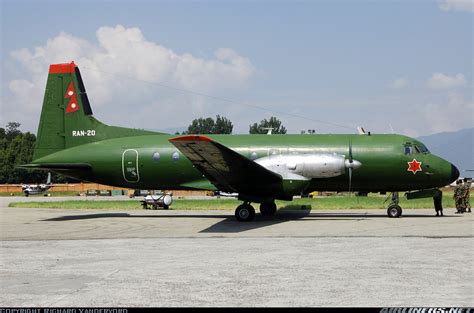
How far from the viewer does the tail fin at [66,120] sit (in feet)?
96.1

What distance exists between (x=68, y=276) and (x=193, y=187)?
15.8 meters

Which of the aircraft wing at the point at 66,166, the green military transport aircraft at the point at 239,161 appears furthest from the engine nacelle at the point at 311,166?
the aircraft wing at the point at 66,166

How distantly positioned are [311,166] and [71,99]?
511 inches

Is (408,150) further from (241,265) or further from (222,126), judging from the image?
(222,126)

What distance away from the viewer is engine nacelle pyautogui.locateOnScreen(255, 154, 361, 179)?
25219 millimetres

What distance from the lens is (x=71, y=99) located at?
29609mm

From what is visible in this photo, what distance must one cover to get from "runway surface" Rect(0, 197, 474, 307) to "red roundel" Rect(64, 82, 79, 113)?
337 inches

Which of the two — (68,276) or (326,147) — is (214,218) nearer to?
(326,147)

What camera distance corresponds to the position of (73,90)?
29547mm

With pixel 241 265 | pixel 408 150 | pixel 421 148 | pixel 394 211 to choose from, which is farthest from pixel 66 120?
pixel 241 265

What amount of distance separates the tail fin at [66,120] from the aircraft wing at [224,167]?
21.5ft

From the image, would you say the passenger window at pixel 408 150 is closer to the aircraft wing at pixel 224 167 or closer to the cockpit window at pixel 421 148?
the cockpit window at pixel 421 148

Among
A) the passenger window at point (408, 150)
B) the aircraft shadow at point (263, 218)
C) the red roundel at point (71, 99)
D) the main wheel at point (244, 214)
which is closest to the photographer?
the aircraft shadow at point (263, 218)

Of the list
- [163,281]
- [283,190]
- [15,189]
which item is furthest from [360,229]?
[15,189]
